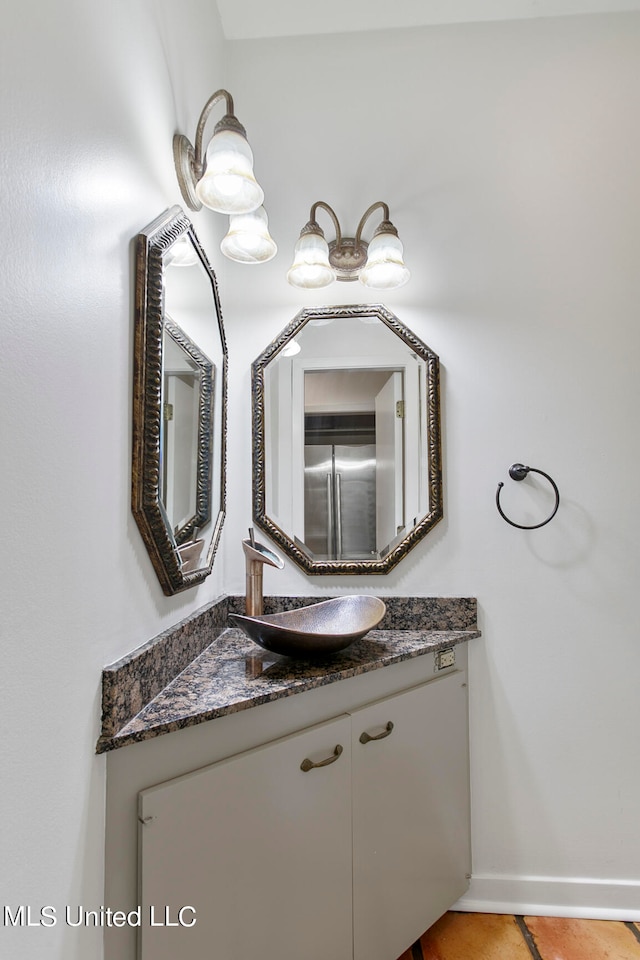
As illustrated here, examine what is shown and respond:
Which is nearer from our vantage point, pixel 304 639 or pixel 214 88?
pixel 304 639

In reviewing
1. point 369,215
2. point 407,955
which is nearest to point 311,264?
point 369,215

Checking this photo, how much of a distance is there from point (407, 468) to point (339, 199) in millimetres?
944

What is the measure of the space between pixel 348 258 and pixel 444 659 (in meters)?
1.32

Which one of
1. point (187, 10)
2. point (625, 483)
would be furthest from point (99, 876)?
point (187, 10)

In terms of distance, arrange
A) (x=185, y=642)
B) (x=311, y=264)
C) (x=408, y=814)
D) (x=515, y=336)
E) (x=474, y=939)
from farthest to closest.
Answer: (x=515, y=336)
(x=311, y=264)
(x=474, y=939)
(x=408, y=814)
(x=185, y=642)

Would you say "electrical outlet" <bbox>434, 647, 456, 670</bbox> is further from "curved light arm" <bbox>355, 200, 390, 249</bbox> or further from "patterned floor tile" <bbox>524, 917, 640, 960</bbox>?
"curved light arm" <bbox>355, 200, 390, 249</bbox>

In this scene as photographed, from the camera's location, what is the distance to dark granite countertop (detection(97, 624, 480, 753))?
94 centimetres

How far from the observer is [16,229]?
0.67 metres

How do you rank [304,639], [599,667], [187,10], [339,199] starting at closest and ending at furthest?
[304,639], [187,10], [599,667], [339,199]

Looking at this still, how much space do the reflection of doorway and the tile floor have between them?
111cm

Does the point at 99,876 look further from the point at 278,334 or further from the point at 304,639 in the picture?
the point at 278,334

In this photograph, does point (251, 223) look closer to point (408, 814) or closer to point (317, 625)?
point (317, 625)

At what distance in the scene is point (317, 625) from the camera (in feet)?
5.09

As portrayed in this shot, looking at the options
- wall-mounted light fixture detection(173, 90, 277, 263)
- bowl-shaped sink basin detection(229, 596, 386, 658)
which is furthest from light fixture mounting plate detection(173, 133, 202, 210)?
bowl-shaped sink basin detection(229, 596, 386, 658)
